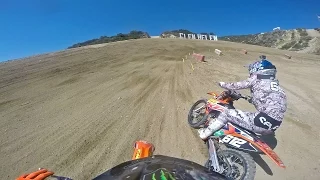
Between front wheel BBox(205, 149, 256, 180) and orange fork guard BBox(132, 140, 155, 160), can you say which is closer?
orange fork guard BBox(132, 140, 155, 160)

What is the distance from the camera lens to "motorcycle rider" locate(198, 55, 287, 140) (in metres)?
6.11

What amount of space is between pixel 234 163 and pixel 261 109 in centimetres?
138

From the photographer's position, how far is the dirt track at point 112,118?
21.8 ft

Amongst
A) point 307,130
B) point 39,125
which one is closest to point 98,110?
point 39,125

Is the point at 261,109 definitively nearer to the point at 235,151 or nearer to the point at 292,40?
the point at 235,151

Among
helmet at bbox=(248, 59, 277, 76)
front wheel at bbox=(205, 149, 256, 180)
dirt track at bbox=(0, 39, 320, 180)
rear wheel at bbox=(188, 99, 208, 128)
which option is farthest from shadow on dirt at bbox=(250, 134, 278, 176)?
helmet at bbox=(248, 59, 277, 76)

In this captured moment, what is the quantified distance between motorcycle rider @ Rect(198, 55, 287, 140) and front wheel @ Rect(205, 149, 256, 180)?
0.81 m

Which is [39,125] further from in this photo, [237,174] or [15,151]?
[237,174]

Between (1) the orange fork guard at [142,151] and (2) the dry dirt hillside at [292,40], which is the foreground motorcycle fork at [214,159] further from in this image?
(2) the dry dirt hillside at [292,40]

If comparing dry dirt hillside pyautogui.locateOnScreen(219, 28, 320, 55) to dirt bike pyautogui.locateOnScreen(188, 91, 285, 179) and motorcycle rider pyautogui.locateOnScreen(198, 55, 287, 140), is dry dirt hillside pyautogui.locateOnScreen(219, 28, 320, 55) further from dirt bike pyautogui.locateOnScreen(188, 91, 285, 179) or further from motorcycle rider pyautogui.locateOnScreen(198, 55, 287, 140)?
dirt bike pyautogui.locateOnScreen(188, 91, 285, 179)

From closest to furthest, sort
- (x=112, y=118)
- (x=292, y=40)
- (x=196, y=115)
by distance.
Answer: (x=196, y=115) → (x=112, y=118) → (x=292, y=40)

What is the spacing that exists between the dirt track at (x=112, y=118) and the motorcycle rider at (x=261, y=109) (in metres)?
1.06

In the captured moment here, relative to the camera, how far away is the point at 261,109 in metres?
6.29

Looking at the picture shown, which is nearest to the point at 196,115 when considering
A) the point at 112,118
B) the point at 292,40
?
the point at 112,118
